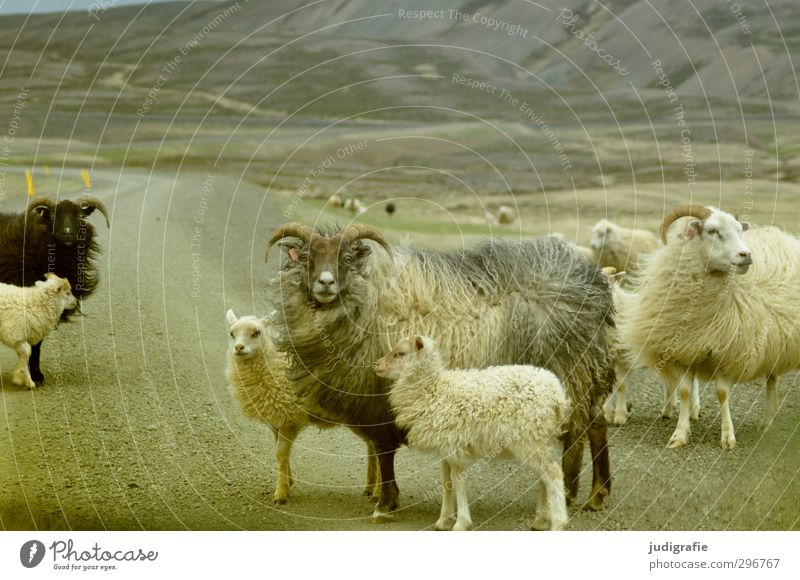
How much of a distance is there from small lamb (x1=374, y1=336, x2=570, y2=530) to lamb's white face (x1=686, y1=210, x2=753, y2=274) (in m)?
1.96

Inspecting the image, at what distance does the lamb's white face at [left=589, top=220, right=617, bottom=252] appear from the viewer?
10336 millimetres

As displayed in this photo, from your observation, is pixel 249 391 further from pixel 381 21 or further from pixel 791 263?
pixel 791 263

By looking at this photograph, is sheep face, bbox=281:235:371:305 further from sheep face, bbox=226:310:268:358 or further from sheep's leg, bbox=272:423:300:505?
sheep's leg, bbox=272:423:300:505

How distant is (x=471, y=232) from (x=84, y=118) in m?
3.32

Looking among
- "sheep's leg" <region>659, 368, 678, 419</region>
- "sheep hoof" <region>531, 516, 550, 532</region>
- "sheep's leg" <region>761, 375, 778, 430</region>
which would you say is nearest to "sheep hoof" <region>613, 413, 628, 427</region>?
"sheep's leg" <region>659, 368, 678, 419</region>

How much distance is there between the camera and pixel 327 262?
6410 mm

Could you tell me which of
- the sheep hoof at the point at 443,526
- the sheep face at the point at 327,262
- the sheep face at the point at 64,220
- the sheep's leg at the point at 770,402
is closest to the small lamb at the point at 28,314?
the sheep face at the point at 64,220

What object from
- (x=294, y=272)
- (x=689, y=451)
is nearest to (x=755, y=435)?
(x=689, y=451)

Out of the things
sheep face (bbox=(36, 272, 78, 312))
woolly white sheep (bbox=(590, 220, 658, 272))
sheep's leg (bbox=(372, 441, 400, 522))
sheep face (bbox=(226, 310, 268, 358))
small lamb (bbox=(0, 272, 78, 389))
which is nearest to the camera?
sheep's leg (bbox=(372, 441, 400, 522))

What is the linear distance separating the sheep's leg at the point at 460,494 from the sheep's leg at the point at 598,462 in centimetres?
107

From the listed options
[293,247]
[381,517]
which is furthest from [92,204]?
[381,517]

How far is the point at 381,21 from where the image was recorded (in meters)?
8.34

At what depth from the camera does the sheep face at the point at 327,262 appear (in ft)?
21.0

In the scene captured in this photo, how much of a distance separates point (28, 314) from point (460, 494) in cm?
337
